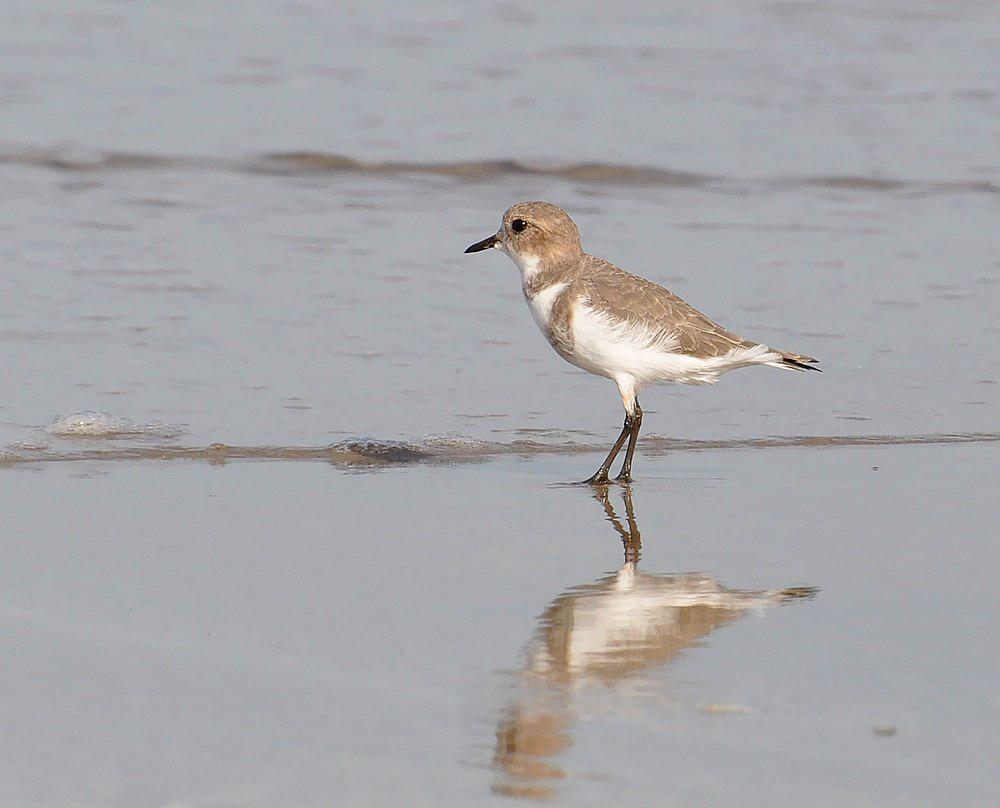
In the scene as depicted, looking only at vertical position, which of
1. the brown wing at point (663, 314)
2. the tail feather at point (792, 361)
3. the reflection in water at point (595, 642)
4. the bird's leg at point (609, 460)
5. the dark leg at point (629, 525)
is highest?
the brown wing at point (663, 314)

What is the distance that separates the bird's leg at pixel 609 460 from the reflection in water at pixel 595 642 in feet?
2.69

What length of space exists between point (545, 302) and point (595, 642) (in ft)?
8.10

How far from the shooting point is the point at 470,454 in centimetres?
639

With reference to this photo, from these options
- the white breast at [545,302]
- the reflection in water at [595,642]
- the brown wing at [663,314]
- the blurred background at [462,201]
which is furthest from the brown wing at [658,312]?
the reflection in water at [595,642]

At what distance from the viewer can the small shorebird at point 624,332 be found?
612 cm

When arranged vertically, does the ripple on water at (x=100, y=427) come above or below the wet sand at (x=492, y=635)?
above

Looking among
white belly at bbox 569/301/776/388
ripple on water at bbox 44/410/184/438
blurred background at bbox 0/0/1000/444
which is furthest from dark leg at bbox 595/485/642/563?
ripple on water at bbox 44/410/184/438

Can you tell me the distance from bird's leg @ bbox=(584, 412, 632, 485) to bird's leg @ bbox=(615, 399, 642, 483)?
1cm

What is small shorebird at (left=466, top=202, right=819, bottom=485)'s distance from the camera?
6.12m

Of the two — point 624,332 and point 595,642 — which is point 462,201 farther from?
point 595,642

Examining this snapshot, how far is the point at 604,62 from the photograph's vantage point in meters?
16.6

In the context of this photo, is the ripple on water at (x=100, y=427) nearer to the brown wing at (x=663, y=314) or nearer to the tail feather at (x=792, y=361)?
the brown wing at (x=663, y=314)

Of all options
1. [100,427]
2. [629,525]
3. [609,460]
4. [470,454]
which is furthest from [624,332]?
[100,427]

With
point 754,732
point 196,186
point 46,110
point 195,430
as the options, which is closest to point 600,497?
point 195,430
